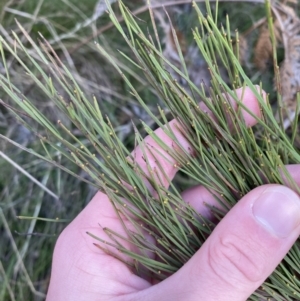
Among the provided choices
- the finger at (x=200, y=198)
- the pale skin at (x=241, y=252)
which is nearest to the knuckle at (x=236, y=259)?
the pale skin at (x=241, y=252)

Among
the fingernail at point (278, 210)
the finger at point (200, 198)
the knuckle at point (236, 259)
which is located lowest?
the finger at point (200, 198)

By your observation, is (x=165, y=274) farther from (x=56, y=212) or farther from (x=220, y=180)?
(x=56, y=212)

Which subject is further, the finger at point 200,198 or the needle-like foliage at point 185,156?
the finger at point 200,198

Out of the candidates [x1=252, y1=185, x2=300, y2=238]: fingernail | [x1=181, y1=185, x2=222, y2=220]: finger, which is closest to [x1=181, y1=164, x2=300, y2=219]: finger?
[x1=181, y1=185, x2=222, y2=220]: finger

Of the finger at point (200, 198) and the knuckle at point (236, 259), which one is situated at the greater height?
the knuckle at point (236, 259)

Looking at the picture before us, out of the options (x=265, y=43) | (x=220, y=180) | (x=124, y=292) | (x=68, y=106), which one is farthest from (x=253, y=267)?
(x=265, y=43)

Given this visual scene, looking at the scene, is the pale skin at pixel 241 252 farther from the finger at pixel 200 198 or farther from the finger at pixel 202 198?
the finger at pixel 200 198

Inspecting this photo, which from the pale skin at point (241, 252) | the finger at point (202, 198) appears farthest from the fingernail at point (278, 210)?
the finger at point (202, 198)

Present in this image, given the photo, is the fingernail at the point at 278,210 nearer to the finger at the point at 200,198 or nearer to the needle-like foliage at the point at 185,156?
the needle-like foliage at the point at 185,156
